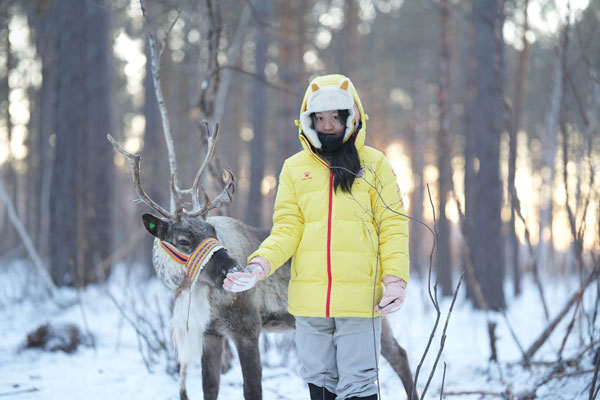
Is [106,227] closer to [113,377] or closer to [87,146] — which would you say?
[87,146]

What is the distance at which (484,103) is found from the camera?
7.79 meters

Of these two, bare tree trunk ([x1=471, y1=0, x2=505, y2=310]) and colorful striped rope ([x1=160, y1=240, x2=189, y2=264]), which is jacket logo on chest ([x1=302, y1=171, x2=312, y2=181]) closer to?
colorful striped rope ([x1=160, y1=240, x2=189, y2=264])

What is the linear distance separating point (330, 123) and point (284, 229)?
2.08 feet

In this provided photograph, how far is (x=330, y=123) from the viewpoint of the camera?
2723mm

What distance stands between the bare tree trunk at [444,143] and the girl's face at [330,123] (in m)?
0.97

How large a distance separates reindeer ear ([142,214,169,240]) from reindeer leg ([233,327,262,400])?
76cm

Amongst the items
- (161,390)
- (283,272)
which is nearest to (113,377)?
(161,390)

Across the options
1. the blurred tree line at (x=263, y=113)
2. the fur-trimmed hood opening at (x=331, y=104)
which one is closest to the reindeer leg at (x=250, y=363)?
the fur-trimmed hood opening at (x=331, y=104)

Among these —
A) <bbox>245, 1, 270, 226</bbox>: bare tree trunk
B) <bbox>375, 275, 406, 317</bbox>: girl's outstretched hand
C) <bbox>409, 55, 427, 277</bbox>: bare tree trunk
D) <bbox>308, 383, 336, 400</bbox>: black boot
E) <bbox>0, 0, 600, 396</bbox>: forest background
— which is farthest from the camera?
<bbox>409, 55, 427, 277</bbox>: bare tree trunk

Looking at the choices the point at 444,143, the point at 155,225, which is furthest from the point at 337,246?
the point at 444,143

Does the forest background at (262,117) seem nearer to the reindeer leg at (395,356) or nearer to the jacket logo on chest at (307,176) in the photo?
the jacket logo on chest at (307,176)

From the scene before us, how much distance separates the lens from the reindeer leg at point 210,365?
122 inches

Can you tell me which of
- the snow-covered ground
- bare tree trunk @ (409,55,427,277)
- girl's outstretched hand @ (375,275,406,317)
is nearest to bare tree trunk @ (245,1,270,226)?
the snow-covered ground

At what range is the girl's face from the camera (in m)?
2.72
